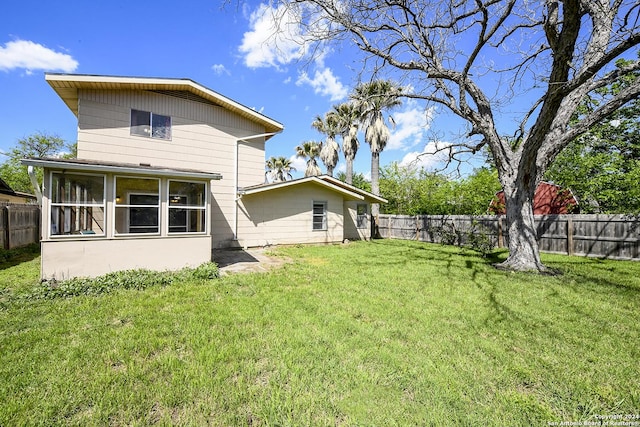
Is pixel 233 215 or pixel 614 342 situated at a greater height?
pixel 233 215

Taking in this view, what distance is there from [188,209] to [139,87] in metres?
5.18

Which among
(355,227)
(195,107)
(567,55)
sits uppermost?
(195,107)

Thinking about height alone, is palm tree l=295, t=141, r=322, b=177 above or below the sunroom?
above

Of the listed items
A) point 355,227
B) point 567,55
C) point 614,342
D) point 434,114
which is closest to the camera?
point 614,342

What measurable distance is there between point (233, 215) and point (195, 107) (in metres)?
4.45

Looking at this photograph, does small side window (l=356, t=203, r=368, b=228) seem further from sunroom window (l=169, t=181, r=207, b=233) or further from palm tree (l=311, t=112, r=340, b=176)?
sunroom window (l=169, t=181, r=207, b=233)

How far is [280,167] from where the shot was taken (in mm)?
33938

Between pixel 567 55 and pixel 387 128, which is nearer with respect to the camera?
pixel 567 55

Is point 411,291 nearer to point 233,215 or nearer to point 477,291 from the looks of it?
point 477,291

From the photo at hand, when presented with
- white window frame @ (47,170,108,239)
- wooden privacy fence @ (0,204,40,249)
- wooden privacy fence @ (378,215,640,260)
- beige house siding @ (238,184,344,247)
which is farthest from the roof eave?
wooden privacy fence @ (378,215,640,260)

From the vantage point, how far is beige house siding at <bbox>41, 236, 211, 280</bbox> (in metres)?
5.57

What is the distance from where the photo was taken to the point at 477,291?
18.2 ft

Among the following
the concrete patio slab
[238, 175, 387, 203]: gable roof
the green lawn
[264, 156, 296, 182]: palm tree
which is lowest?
the green lawn

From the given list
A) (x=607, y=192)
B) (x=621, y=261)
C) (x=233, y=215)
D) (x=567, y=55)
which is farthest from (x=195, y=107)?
(x=607, y=192)
